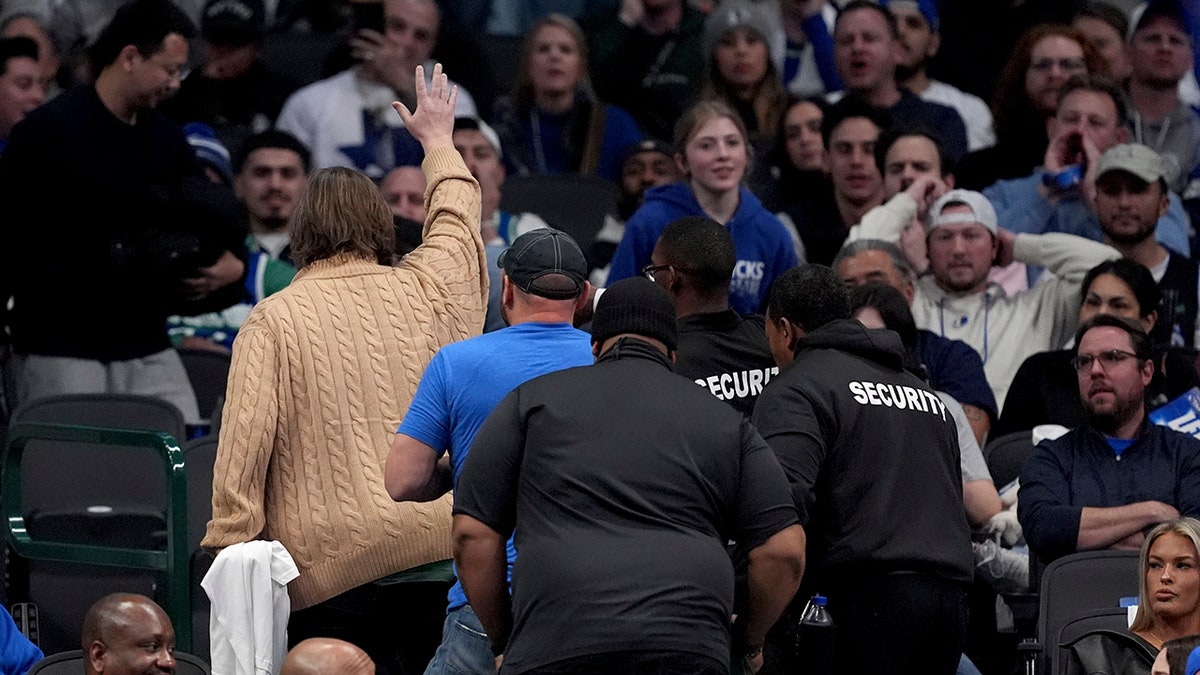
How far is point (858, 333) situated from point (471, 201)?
1119mm

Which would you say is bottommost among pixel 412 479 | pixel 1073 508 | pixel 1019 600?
A: pixel 1019 600

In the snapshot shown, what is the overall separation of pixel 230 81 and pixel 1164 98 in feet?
15.8

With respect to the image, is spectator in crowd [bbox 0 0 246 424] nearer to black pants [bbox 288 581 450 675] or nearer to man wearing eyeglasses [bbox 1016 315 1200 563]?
black pants [bbox 288 581 450 675]

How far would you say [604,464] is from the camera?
4.21 metres

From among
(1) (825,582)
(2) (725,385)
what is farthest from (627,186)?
(1) (825,582)

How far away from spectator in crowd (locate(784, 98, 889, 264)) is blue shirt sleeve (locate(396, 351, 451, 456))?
4468mm

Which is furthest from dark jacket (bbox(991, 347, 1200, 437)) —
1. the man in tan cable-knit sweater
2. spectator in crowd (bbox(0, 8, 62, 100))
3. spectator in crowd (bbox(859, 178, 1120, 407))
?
spectator in crowd (bbox(0, 8, 62, 100))

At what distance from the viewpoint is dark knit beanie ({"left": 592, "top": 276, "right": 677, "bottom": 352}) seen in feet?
14.6

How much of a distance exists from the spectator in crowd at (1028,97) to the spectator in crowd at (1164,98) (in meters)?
0.25

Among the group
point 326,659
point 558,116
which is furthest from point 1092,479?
point 558,116

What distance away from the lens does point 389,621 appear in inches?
197

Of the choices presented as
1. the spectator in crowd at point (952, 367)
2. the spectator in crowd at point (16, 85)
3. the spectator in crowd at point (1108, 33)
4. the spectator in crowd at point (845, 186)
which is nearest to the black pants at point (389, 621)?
the spectator in crowd at point (952, 367)

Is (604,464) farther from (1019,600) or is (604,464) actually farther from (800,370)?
(1019,600)

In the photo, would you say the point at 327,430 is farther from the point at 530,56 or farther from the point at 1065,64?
the point at 1065,64
